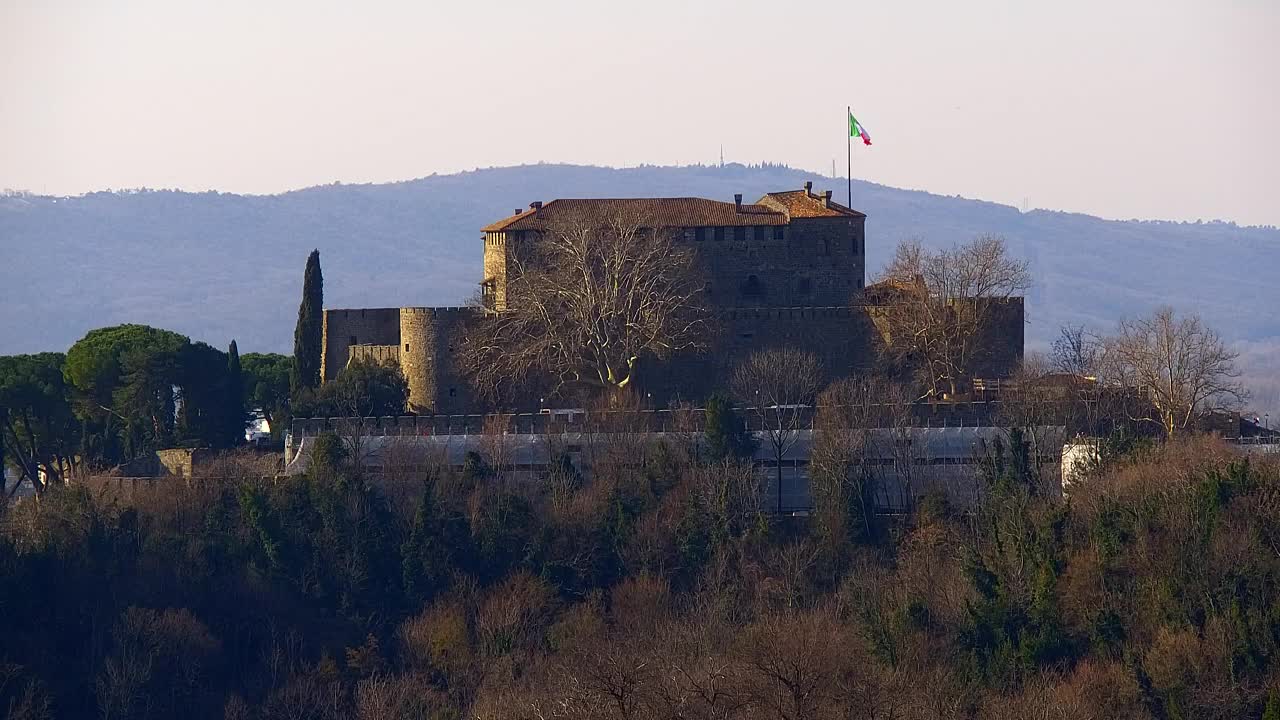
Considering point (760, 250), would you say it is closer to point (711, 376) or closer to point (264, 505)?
point (711, 376)

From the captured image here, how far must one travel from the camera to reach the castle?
181 feet

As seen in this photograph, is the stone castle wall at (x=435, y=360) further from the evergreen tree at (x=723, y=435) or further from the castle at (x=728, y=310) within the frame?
the evergreen tree at (x=723, y=435)

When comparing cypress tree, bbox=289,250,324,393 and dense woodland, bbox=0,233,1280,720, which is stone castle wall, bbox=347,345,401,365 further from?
dense woodland, bbox=0,233,1280,720

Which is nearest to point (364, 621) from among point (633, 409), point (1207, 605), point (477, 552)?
point (477, 552)

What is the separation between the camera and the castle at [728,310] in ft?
181

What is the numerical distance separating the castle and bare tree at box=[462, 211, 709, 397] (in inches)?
29.1

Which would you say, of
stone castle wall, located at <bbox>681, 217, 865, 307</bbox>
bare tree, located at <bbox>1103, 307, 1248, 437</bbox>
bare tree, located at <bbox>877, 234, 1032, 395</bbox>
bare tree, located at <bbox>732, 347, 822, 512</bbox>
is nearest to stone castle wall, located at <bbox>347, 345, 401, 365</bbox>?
stone castle wall, located at <bbox>681, 217, 865, 307</bbox>

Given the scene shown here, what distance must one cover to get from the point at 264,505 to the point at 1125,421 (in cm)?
1892

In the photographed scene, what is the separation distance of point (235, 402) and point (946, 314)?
54.6 feet

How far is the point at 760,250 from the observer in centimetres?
5803

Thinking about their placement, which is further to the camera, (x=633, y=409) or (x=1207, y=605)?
(x=633, y=409)

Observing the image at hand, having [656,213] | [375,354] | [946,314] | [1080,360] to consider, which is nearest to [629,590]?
[375,354]

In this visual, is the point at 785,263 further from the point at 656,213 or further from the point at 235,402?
the point at 235,402

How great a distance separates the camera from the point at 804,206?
59.5 metres
